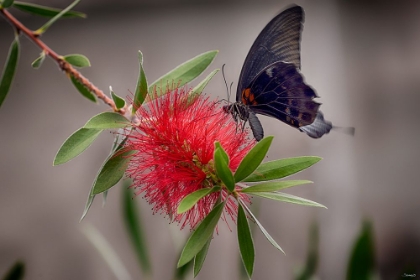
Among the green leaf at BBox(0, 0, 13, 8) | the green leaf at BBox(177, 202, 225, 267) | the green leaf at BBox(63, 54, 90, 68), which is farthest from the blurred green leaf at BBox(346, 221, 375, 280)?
the green leaf at BBox(0, 0, 13, 8)

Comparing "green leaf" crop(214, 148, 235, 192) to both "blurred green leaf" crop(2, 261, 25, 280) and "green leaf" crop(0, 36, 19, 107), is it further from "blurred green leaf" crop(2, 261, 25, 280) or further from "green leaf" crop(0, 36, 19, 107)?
"blurred green leaf" crop(2, 261, 25, 280)

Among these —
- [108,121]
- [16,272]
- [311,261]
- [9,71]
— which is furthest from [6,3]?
[311,261]

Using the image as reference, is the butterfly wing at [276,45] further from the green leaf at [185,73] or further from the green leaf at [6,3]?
the green leaf at [6,3]

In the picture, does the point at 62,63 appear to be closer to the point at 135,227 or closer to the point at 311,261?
the point at 135,227

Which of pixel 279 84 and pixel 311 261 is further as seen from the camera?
pixel 311 261

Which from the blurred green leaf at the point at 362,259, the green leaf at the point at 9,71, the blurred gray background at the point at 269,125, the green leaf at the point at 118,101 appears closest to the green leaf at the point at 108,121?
the green leaf at the point at 118,101

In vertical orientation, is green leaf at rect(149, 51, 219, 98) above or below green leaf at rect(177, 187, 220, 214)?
above
